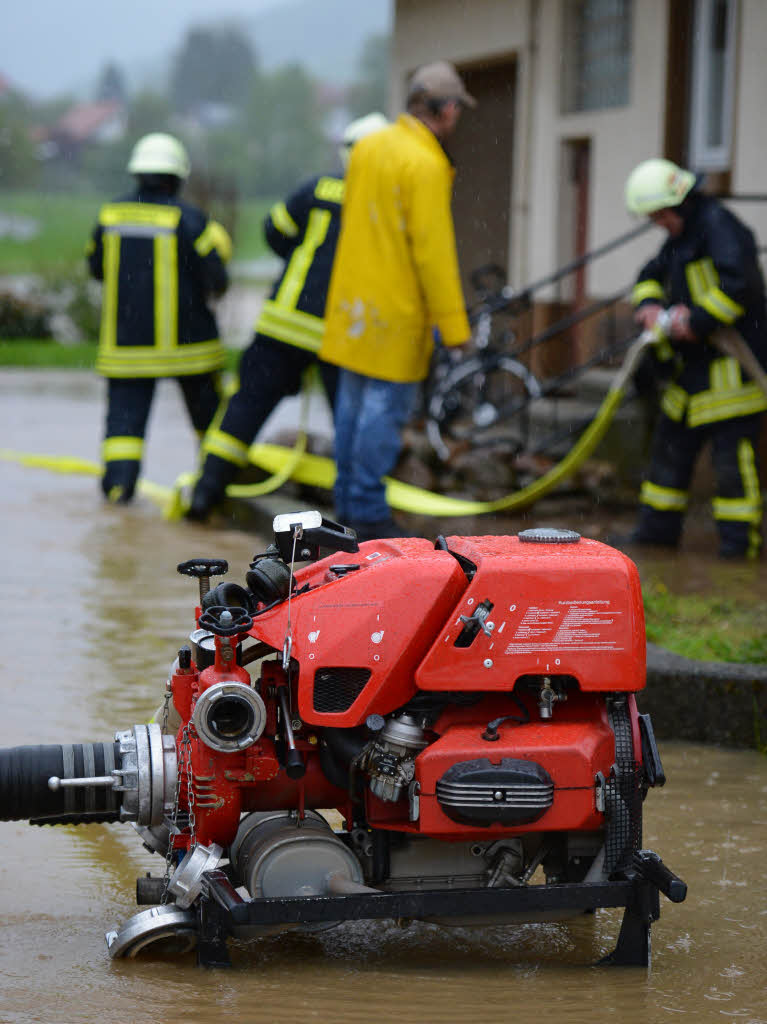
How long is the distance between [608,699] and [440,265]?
3961 mm

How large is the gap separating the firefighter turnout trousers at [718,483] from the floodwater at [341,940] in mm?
2905

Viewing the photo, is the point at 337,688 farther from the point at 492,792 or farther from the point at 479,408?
the point at 479,408

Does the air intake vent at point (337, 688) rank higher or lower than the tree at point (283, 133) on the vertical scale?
lower

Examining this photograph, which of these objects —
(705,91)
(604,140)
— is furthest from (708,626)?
(604,140)

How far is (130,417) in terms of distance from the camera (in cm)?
932

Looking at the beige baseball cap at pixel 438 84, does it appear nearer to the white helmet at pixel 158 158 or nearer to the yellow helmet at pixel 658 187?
the yellow helmet at pixel 658 187

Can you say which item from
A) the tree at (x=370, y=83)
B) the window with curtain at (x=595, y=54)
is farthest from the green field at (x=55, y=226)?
the window with curtain at (x=595, y=54)

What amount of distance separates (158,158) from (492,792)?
6534mm

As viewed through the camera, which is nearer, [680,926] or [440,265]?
[680,926]

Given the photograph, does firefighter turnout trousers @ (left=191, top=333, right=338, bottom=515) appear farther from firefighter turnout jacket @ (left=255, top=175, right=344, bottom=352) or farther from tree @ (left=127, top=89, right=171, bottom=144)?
tree @ (left=127, top=89, right=171, bottom=144)

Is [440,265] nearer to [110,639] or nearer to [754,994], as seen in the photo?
[110,639]

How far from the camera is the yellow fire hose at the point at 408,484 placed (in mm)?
8305

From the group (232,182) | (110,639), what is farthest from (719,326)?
(232,182)

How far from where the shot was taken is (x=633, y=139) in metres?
10.9
